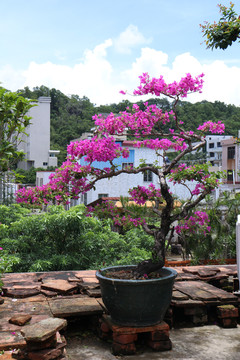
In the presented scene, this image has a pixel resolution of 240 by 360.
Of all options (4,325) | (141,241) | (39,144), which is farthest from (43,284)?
(39,144)

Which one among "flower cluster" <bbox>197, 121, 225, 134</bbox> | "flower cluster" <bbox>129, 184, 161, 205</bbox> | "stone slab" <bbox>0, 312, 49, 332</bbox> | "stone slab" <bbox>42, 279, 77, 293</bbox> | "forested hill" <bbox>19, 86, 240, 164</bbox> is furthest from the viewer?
"forested hill" <bbox>19, 86, 240, 164</bbox>

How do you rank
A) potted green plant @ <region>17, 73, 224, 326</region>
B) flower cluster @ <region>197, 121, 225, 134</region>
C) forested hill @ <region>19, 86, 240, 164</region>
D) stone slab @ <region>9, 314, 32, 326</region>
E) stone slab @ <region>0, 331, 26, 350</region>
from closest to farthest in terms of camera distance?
stone slab @ <region>0, 331, 26, 350</region> → stone slab @ <region>9, 314, 32, 326</region> → potted green plant @ <region>17, 73, 224, 326</region> → flower cluster @ <region>197, 121, 225, 134</region> → forested hill @ <region>19, 86, 240, 164</region>

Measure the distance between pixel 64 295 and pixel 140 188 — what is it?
6.23 ft

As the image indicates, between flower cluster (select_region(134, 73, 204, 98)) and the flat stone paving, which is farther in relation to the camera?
flower cluster (select_region(134, 73, 204, 98))

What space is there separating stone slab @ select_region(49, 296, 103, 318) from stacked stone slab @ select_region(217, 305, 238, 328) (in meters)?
1.63

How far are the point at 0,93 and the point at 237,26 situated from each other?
11.7ft

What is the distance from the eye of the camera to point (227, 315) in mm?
5305

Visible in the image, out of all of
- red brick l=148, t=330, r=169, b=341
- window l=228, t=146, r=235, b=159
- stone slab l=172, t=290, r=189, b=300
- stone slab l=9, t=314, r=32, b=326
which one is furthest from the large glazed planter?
window l=228, t=146, r=235, b=159

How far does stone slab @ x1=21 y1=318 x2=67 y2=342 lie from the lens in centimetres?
366

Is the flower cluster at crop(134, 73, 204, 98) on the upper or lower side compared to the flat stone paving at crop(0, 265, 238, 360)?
upper

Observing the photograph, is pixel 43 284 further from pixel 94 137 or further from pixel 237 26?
pixel 237 26

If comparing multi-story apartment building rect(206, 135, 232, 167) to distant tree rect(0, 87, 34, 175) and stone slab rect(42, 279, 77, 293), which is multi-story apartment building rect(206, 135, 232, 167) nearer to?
stone slab rect(42, 279, 77, 293)

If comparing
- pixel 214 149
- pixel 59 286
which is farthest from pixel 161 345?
pixel 214 149

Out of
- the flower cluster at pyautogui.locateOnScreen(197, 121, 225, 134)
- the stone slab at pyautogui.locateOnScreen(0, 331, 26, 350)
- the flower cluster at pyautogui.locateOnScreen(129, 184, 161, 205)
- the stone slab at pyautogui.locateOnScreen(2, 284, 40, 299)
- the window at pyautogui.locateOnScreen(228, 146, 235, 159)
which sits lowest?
the stone slab at pyautogui.locateOnScreen(0, 331, 26, 350)
